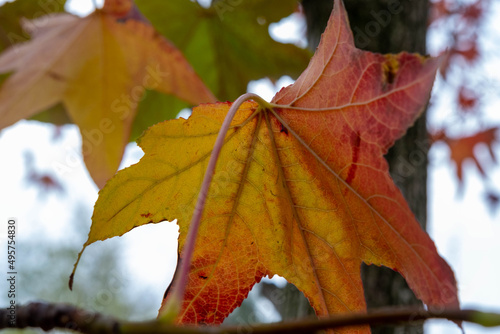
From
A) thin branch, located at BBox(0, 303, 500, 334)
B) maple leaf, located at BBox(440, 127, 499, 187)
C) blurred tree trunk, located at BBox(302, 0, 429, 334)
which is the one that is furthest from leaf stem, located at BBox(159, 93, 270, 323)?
maple leaf, located at BBox(440, 127, 499, 187)

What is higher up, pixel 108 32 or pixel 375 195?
pixel 108 32

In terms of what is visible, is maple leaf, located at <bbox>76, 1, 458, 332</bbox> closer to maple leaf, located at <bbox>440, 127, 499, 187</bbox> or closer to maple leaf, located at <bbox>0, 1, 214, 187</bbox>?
maple leaf, located at <bbox>0, 1, 214, 187</bbox>

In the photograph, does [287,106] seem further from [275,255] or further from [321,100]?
[275,255]

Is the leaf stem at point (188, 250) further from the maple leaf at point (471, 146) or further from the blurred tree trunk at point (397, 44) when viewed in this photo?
the maple leaf at point (471, 146)

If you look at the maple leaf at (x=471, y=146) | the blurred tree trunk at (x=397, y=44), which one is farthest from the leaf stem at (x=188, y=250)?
the maple leaf at (x=471, y=146)

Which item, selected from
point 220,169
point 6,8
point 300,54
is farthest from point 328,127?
point 6,8

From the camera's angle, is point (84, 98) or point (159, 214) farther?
point (84, 98)

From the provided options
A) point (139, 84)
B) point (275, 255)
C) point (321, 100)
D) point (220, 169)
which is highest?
point (139, 84)
